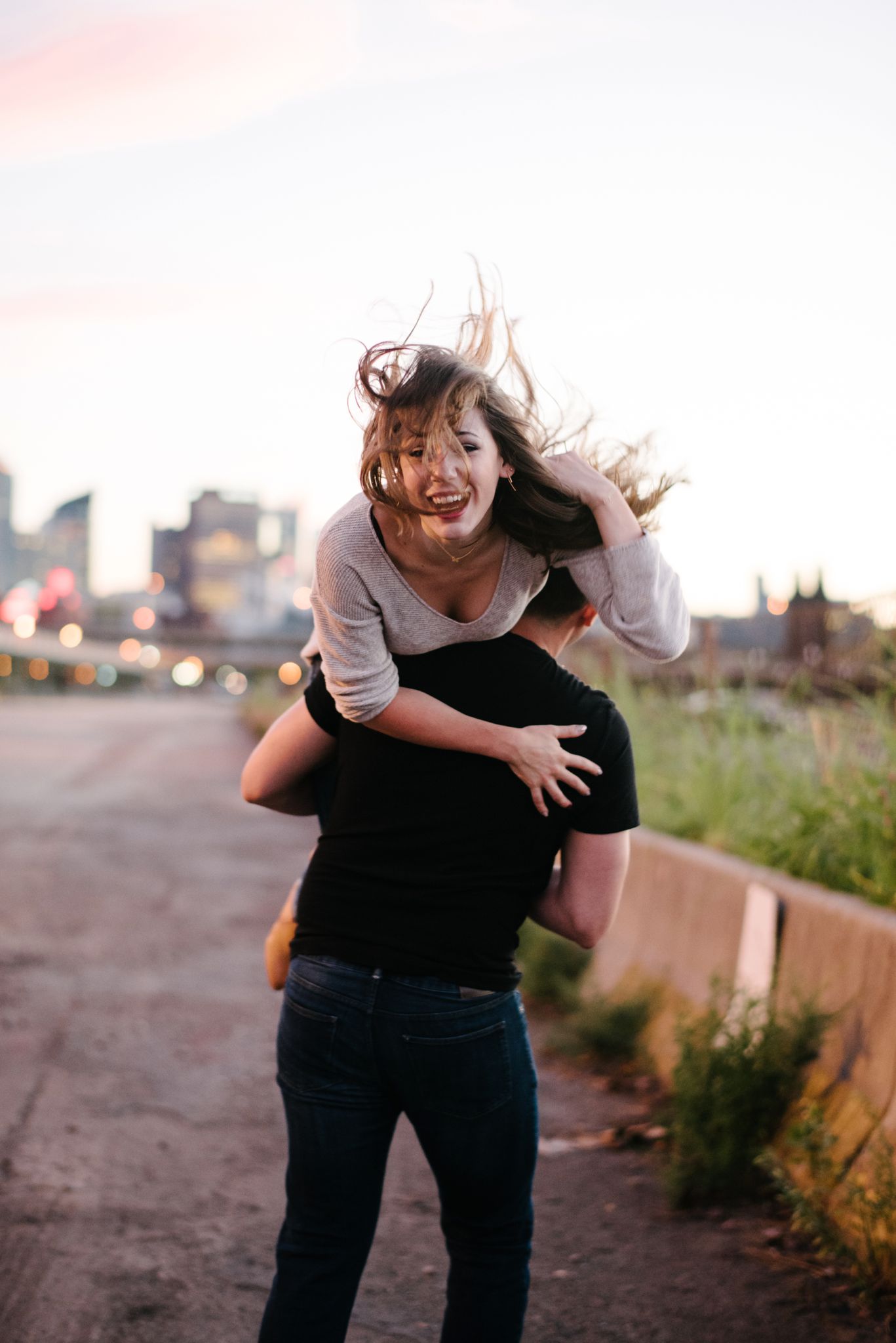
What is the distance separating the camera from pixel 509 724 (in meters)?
2.24

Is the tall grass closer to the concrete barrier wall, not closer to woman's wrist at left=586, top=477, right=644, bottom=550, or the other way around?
the concrete barrier wall

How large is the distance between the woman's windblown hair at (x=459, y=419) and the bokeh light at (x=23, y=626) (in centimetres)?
11574

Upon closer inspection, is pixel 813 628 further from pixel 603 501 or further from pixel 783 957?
pixel 603 501

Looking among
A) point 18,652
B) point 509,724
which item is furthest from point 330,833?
point 18,652

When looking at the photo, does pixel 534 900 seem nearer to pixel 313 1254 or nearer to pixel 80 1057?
pixel 313 1254

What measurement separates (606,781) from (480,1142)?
674 mm

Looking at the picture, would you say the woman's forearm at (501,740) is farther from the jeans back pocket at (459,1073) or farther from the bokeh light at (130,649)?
the bokeh light at (130,649)

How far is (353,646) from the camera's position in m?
2.23

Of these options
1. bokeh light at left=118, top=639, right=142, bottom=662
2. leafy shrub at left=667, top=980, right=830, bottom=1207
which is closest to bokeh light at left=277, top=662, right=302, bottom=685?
leafy shrub at left=667, top=980, right=830, bottom=1207

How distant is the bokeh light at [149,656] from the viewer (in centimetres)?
14450

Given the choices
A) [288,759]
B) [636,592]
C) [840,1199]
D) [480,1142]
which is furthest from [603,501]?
[840,1199]

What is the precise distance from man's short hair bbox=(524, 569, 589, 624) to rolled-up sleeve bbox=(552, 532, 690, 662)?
0.03m

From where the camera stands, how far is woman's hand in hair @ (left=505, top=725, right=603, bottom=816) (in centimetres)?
213

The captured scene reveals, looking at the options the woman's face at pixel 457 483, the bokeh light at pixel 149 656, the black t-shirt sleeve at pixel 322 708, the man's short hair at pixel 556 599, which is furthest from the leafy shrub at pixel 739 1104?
the bokeh light at pixel 149 656
